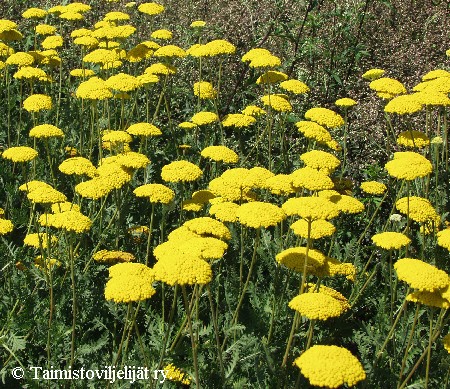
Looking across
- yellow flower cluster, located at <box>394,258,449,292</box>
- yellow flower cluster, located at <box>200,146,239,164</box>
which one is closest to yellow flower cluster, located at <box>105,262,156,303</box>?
yellow flower cluster, located at <box>394,258,449,292</box>

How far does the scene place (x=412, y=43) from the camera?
7672 millimetres

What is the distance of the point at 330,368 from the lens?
2.32 metres

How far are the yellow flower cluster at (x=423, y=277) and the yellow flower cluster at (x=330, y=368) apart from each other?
57cm

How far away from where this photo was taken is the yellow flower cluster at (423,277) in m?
2.80

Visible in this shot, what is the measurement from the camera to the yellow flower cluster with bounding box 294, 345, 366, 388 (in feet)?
7.53

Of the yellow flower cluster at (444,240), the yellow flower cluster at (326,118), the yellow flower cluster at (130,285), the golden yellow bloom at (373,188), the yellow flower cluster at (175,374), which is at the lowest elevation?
the yellow flower cluster at (175,374)

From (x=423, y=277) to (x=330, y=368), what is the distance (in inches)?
29.4

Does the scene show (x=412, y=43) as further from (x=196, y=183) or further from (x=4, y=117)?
(x=4, y=117)

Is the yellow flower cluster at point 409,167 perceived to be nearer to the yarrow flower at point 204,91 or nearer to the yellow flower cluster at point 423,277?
the yellow flower cluster at point 423,277

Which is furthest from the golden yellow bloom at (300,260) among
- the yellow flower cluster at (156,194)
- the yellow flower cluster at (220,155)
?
the yellow flower cluster at (220,155)

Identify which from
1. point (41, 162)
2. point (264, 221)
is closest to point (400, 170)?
point (264, 221)

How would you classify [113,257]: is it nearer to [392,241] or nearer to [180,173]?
[180,173]

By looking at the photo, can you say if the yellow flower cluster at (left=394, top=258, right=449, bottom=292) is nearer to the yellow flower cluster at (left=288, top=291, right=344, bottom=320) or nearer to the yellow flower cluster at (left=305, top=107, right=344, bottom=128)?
the yellow flower cluster at (left=288, top=291, right=344, bottom=320)

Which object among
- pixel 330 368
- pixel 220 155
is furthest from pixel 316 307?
pixel 220 155
